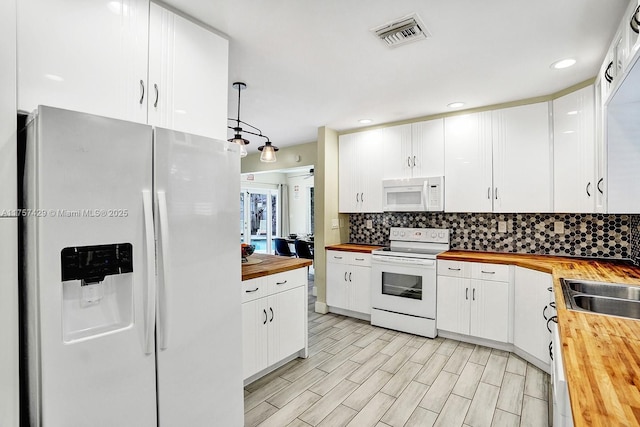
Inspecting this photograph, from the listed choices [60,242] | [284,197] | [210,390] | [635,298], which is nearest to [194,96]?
[60,242]

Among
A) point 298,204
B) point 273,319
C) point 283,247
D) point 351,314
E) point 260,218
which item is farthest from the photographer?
point 298,204

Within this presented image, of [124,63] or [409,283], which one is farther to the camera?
[409,283]

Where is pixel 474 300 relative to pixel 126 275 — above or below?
below

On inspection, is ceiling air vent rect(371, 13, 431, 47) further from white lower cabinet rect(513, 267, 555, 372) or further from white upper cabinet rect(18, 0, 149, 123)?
white lower cabinet rect(513, 267, 555, 372)

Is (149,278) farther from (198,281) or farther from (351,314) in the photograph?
(351,314)

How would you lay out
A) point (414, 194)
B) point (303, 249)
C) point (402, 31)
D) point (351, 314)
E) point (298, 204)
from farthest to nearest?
point (298, 204) < point (303, 249) < point (351, 314) < point (414, 194) < point (402, 31)

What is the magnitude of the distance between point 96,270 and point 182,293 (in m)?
0.38

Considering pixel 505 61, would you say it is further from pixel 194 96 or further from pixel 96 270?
pixel 96 270

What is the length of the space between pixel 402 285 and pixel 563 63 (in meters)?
2.43

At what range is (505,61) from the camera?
2385 mm

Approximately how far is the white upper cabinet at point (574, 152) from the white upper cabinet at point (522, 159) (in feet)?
0.26

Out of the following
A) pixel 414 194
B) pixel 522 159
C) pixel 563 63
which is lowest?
pixel 414 194

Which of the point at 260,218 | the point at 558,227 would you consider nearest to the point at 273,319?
the point at 558,227

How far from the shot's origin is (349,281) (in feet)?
13.2
